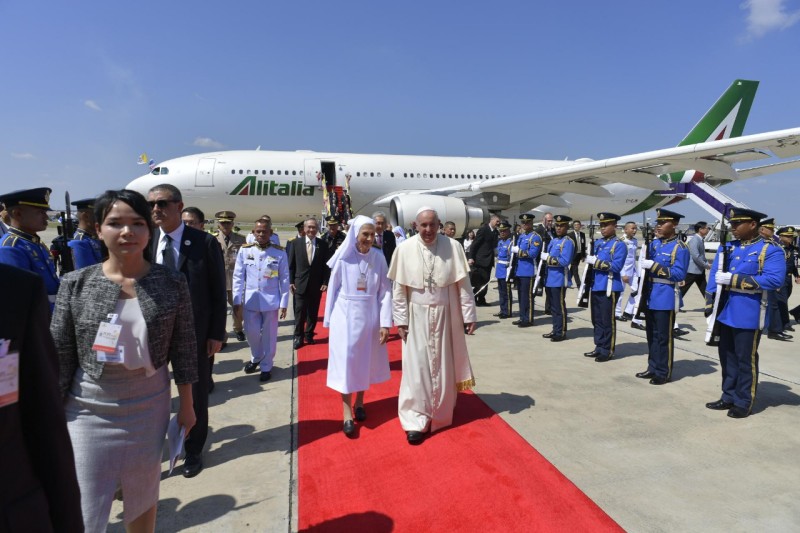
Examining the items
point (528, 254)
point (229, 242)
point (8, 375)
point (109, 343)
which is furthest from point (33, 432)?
point (528, 254)

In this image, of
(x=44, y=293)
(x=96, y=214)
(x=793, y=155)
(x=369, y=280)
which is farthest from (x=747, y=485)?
(x=793, y=155)

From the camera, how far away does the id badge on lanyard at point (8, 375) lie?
0.95 m

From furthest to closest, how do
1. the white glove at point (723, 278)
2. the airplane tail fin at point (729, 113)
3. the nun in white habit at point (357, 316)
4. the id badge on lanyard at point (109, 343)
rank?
the airplane tail fin at point (729, 113)
the white glove at point (723, 278)
the nun in white habit at point (357, 316)
the id badge on lanyard at point (109, 343)

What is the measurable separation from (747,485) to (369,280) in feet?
10.2

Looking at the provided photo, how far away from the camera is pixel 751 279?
405 centimetres

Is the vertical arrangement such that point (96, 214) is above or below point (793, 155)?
below

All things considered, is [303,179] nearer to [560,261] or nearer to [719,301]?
[560,261]

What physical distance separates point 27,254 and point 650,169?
36.7ft

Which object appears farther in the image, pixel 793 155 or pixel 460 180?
pixel 460 180

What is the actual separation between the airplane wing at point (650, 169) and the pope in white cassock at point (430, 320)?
7.22 meters

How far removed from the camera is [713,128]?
15.9m

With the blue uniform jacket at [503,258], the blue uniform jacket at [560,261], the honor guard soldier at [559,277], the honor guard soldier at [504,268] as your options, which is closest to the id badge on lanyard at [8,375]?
the honor guard soldier at [559,277]

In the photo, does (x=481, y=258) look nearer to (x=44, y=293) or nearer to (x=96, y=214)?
(x=96, y=214)

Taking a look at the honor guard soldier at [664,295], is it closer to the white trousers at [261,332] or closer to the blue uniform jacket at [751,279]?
the blue uniform jacket at [751,279]
